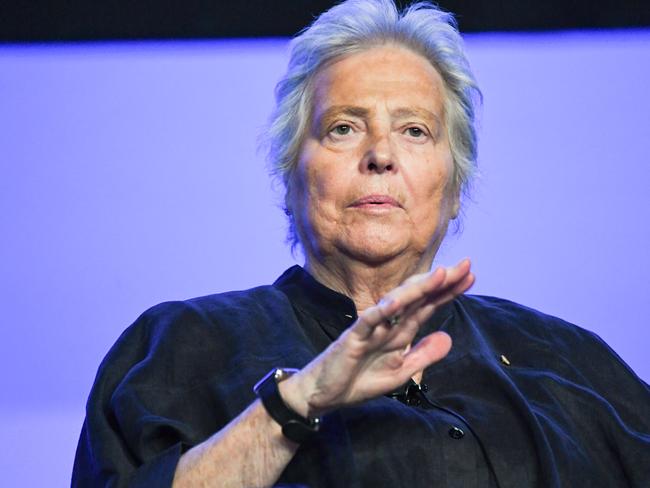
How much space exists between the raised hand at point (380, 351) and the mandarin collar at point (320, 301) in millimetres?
496

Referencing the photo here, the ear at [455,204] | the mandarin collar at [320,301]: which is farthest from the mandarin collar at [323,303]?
the ear at [455,204]

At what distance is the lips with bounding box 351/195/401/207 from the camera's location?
1.99 metres

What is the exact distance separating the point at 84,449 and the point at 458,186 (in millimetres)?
925

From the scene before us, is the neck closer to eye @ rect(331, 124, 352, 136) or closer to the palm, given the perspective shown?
eye @ rect(331, 124, 352, 136)

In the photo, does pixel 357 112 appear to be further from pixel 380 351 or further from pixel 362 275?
pixel 380 351

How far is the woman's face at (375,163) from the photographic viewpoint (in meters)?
2.00

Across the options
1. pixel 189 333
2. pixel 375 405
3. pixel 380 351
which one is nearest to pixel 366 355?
pixel 380 351

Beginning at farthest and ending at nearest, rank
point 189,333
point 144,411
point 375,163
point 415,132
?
point 415,132 < point 375,163 < point 189,333 < point 144,411

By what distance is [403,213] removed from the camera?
2016mm

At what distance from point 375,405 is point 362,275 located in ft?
1.07

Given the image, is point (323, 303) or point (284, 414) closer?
point (284, 414)

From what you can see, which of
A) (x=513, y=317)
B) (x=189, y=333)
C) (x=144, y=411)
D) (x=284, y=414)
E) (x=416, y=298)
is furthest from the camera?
(x=513, y=317)

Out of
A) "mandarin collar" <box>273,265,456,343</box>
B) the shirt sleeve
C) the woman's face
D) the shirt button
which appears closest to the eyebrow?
the woman's face

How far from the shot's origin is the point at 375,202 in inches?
78.6
